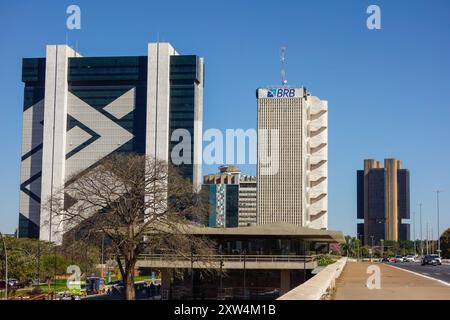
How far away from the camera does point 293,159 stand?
145125 millimetres

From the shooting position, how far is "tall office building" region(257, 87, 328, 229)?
475 ft

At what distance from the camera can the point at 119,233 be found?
117ft

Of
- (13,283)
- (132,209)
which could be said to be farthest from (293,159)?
(132,209)

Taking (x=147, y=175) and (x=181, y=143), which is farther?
(x=181, y=143)

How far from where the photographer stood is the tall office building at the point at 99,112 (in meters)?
174

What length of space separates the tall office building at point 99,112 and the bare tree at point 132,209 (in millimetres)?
129283

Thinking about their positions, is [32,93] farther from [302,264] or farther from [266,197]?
[302,264]

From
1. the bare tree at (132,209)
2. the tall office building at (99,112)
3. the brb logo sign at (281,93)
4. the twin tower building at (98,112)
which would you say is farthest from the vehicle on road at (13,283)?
the tall office building at (99,112)

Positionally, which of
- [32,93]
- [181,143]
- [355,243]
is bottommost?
[355,243]

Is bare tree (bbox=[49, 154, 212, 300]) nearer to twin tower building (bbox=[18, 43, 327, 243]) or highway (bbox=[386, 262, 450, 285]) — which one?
highway (bbox=[386, 262, 450, 285])

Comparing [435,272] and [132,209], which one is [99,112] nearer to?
[435,272]

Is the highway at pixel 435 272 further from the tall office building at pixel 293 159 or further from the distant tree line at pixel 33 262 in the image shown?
the tall office building at pixel 293 159

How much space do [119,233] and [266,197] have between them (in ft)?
382
